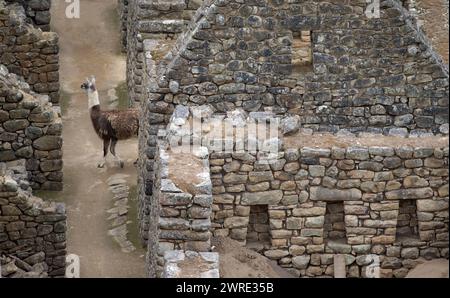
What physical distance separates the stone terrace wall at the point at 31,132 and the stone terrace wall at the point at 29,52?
6.40ft

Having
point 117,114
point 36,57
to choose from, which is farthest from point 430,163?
point 36,57

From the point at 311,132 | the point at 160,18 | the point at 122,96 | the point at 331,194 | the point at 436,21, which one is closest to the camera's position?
the point at 331,194

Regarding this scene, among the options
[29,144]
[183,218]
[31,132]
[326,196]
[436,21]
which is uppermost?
[436,21]

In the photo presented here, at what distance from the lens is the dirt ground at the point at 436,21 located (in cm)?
2758

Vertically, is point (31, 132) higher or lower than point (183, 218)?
higher

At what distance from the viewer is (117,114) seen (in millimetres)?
23609

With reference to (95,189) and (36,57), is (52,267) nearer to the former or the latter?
(95,189)

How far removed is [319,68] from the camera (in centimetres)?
1820

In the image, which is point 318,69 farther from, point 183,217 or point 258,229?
point 183,217

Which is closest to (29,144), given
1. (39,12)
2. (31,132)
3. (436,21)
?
(31,132)

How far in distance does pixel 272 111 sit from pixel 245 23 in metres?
1.07

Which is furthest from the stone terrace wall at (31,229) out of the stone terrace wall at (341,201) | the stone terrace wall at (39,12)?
the stone terrace wall at (39,12)

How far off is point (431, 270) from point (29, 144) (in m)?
6.88

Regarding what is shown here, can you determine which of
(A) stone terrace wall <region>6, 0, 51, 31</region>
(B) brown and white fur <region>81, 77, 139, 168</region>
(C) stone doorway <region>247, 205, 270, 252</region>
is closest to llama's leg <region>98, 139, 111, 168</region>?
(B) brown and white fur <region>81, 77, 139, 168</region>
